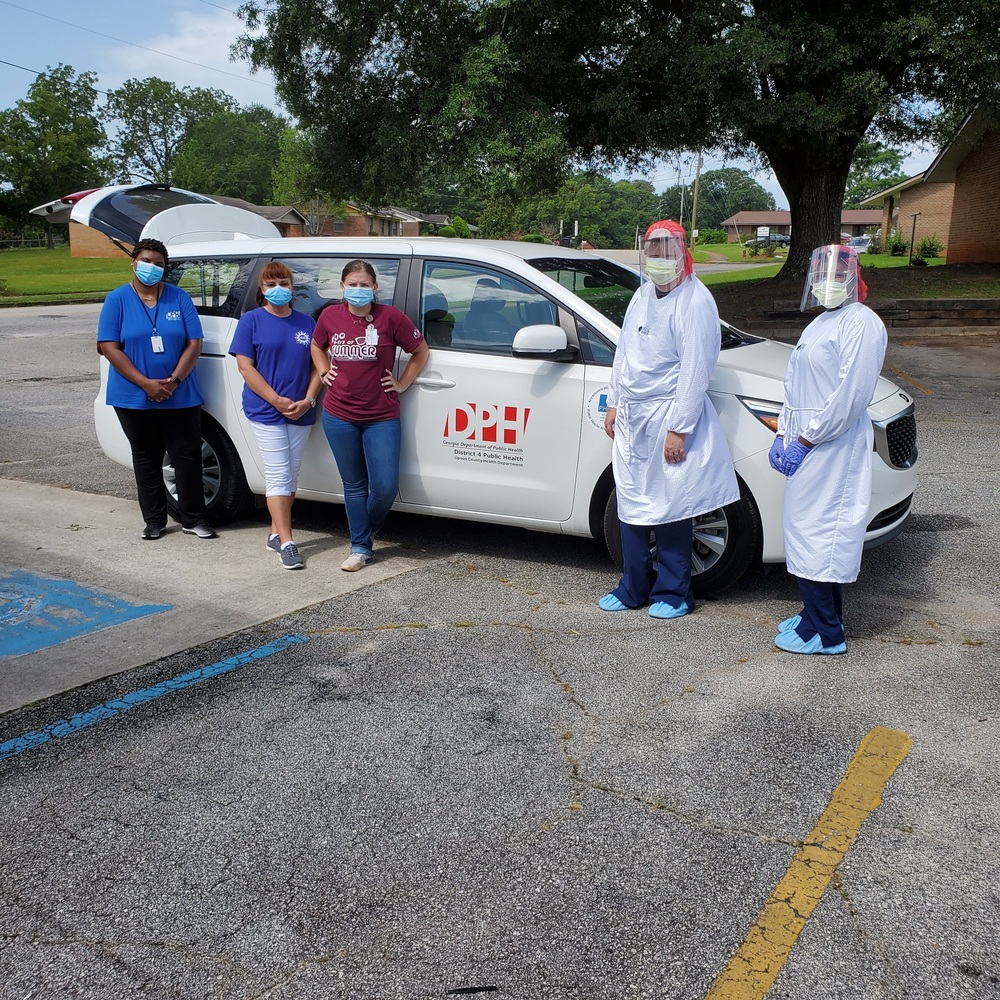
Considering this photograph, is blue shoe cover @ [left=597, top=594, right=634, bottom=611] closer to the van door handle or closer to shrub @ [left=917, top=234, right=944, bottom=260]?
the van door handle

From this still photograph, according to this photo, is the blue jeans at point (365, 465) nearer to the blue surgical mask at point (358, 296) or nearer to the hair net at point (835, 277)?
the blue surgical mask at point (358, 296)

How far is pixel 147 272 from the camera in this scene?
6156 millimetres

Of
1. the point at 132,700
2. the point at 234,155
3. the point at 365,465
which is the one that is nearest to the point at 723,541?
the point at 365,465

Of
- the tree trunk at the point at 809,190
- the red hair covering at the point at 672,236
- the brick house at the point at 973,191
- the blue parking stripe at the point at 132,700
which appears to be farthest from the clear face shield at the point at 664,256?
the brick house at the point at 973,191

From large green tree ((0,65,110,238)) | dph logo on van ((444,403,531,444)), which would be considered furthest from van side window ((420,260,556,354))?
large green tree ((0,65,110,238))

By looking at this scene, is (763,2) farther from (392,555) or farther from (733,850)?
(733,850)

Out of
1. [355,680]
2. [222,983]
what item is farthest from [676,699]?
[222,983]

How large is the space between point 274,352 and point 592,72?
14837 mm

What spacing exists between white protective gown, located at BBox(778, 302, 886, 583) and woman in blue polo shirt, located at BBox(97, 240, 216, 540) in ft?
12.2

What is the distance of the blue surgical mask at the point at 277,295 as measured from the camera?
5926 millimetres

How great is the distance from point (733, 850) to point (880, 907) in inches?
18.1

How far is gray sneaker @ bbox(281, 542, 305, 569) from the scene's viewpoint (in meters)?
6.07

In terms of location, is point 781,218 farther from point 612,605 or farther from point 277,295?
point 612,605

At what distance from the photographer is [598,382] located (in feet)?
17.8
